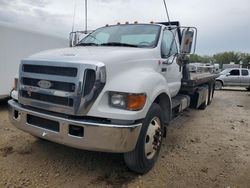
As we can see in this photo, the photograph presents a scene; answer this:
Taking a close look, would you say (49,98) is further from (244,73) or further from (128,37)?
(244,73)

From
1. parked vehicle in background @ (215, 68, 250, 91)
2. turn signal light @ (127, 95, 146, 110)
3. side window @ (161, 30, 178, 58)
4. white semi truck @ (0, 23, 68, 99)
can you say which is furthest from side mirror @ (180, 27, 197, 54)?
parked vehicle in background @ (215, 68, 250, 91)

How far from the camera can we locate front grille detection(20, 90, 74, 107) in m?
3.27

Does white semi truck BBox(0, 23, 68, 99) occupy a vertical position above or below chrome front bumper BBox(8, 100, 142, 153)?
above

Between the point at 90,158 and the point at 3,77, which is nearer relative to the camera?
the point at 90,158

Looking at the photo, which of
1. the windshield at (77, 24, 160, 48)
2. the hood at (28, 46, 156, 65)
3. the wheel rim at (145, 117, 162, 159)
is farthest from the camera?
the windshield at (77, 24, 160, 48)

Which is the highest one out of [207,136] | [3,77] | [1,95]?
[3,77]

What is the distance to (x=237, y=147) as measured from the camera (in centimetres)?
525

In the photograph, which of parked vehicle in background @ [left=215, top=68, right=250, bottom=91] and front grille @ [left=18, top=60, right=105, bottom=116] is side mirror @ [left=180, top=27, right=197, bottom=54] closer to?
front grille @ [left=18, top=60, right=105, bottom=116]

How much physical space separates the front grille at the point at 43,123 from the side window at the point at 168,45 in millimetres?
A: 2322

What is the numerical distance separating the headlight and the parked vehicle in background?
17.6 metres

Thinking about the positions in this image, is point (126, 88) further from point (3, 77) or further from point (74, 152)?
point (3, 77)

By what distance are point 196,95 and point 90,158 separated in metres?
4.17

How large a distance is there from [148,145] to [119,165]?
0.58 metres

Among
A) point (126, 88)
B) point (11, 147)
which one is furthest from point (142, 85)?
point (11, 147)
